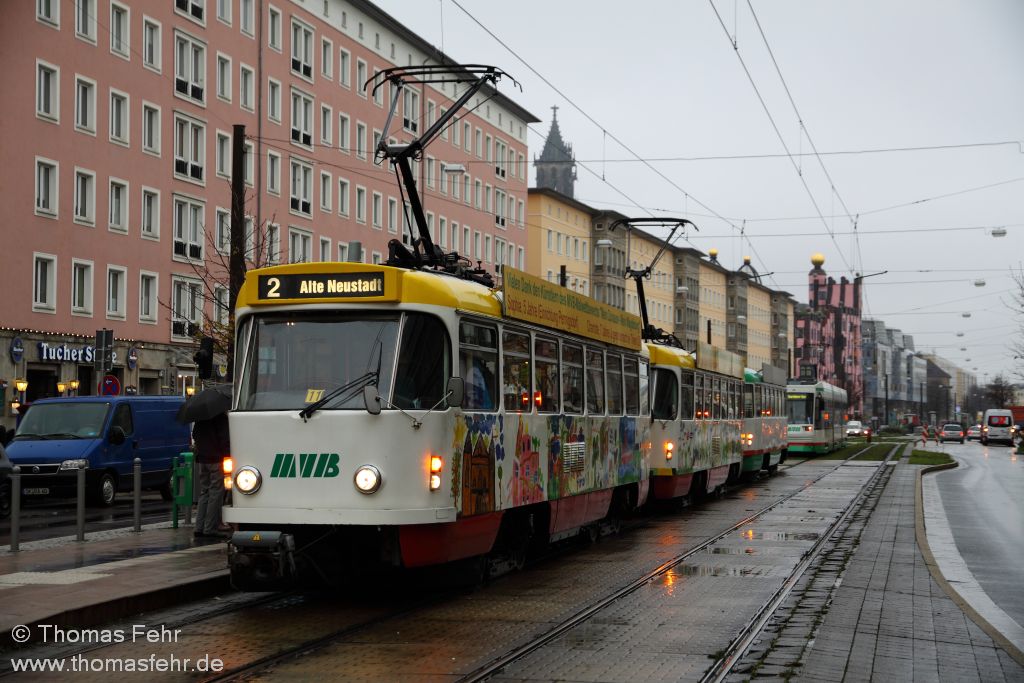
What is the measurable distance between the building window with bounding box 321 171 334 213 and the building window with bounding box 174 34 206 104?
973 cm

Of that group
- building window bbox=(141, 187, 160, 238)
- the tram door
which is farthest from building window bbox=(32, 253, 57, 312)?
the tram door

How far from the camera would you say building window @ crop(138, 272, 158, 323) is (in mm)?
48781

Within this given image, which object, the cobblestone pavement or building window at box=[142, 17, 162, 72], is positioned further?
building window at box=[142, 17, 162, 72]

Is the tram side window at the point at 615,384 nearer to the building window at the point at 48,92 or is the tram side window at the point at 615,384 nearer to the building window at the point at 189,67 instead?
the building window at the point at 48,92

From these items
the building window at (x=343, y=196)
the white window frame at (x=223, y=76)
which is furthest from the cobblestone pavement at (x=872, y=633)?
the building window at (x=343, y=196)

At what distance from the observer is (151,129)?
162 feet

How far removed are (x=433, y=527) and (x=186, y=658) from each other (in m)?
2.72

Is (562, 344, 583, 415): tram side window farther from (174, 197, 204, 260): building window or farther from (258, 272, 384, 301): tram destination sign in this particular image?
(174, 197, 204, 260): building window

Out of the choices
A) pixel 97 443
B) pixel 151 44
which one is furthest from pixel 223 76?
pixel 97 443

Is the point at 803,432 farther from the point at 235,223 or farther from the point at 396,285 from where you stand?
the point at 396,285

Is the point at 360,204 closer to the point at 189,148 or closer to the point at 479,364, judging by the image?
the point at 189,148

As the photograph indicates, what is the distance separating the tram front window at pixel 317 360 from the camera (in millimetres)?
11297

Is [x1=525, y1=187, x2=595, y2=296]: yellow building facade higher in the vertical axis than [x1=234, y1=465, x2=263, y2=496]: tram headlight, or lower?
higher

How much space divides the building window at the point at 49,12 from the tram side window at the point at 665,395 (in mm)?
28460
